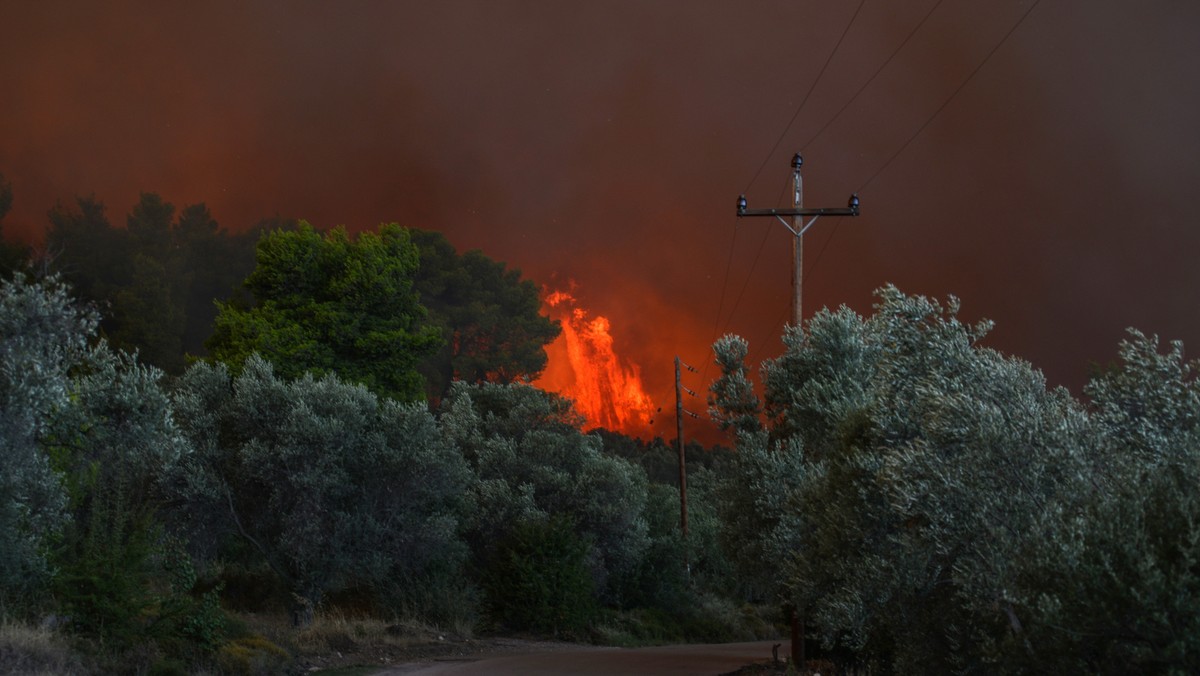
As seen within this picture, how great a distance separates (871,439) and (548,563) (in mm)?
19042

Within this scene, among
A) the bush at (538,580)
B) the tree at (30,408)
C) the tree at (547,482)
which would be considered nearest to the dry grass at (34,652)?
the tree at (30,408)

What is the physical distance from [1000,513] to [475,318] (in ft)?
177

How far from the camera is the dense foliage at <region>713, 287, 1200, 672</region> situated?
771 cm

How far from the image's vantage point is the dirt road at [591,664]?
808 inches

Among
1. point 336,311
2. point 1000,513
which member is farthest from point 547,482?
point 1000,513

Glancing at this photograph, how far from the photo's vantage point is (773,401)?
21.4 m

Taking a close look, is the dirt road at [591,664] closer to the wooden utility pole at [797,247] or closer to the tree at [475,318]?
the wooden utility pole at [797,247]

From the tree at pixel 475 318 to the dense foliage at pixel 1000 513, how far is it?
45.7m

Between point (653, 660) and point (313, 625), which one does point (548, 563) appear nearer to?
point (653, 660)

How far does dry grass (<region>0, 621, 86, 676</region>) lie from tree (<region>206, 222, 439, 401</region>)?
839 inches

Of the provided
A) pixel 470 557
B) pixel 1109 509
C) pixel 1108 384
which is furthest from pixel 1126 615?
pixel 470 557

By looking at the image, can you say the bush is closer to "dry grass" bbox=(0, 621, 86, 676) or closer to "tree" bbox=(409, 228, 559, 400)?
"dry grass" bbox=(0, 621, 86, 676)

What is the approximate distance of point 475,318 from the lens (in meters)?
62.6

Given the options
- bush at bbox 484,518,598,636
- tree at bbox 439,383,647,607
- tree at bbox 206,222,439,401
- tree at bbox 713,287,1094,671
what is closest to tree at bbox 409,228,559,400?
tree at bbox 206,222,439,401
